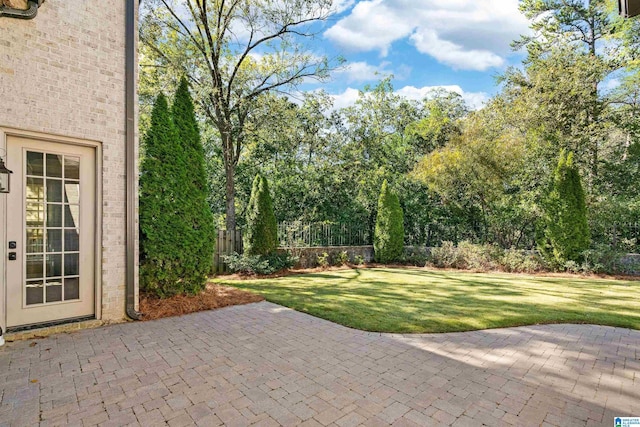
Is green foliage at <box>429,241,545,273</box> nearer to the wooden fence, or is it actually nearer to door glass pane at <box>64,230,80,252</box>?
the wooden fence

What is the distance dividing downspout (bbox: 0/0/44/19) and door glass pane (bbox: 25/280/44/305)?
2993 mm

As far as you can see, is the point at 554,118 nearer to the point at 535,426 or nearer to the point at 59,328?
the point at 535,426

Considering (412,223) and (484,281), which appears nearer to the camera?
(484,281)

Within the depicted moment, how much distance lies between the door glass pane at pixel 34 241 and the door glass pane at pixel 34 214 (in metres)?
0.08

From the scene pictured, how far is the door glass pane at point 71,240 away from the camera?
4086 mm

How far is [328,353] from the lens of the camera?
134 inches

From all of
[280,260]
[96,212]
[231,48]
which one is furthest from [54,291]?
[231,48]

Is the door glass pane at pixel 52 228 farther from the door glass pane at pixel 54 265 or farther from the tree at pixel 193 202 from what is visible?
the tree at pixel 193 202

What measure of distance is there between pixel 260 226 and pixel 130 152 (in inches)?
201

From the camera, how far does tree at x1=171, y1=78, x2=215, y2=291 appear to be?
5.55 metres

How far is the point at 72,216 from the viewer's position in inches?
163

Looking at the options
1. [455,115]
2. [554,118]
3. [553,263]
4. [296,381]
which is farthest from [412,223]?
[296,381]

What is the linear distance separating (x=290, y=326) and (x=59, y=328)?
2822 mm

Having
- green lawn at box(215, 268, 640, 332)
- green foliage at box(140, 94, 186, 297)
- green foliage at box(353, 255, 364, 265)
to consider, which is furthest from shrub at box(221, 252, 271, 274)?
green foliage at box(353, 255, 364, 265)
